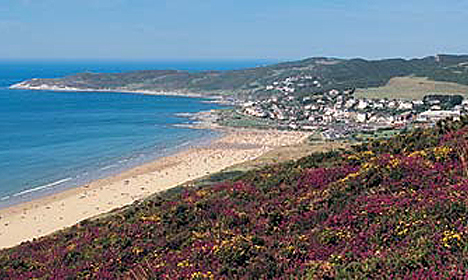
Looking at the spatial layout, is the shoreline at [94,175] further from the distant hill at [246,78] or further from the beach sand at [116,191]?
the distant hill at [246,78]

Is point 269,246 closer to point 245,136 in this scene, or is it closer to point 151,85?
point 245,136

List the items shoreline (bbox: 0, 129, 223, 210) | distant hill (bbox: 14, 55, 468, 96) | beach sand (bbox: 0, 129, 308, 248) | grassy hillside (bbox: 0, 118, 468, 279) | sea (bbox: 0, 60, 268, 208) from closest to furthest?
grassy hillside (bbox: 0, 118, 468, 279)
beach sand (bbox: 0, 129, 308, 248)
shoreline (bbox: 0, 129, 223, 210)
sea (bbox: 0, 60, 268, 208)
distant hill (bbox: 14, 55, 468, 96)

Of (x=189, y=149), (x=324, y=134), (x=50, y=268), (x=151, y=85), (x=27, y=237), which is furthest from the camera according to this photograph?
(x=151, y=85)

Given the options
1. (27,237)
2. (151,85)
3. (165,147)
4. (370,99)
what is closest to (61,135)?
(165,147)

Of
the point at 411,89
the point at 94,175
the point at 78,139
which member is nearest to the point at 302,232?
the point at 94,175

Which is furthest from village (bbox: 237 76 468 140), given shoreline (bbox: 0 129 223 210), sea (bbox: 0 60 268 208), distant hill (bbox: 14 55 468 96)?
distant hill (bbox: 14 55 468 96)

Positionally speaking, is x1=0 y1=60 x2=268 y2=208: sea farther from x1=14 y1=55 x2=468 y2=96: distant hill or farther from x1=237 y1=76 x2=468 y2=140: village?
x1=14 y1=55 x2=468 y2=96: distant hill
